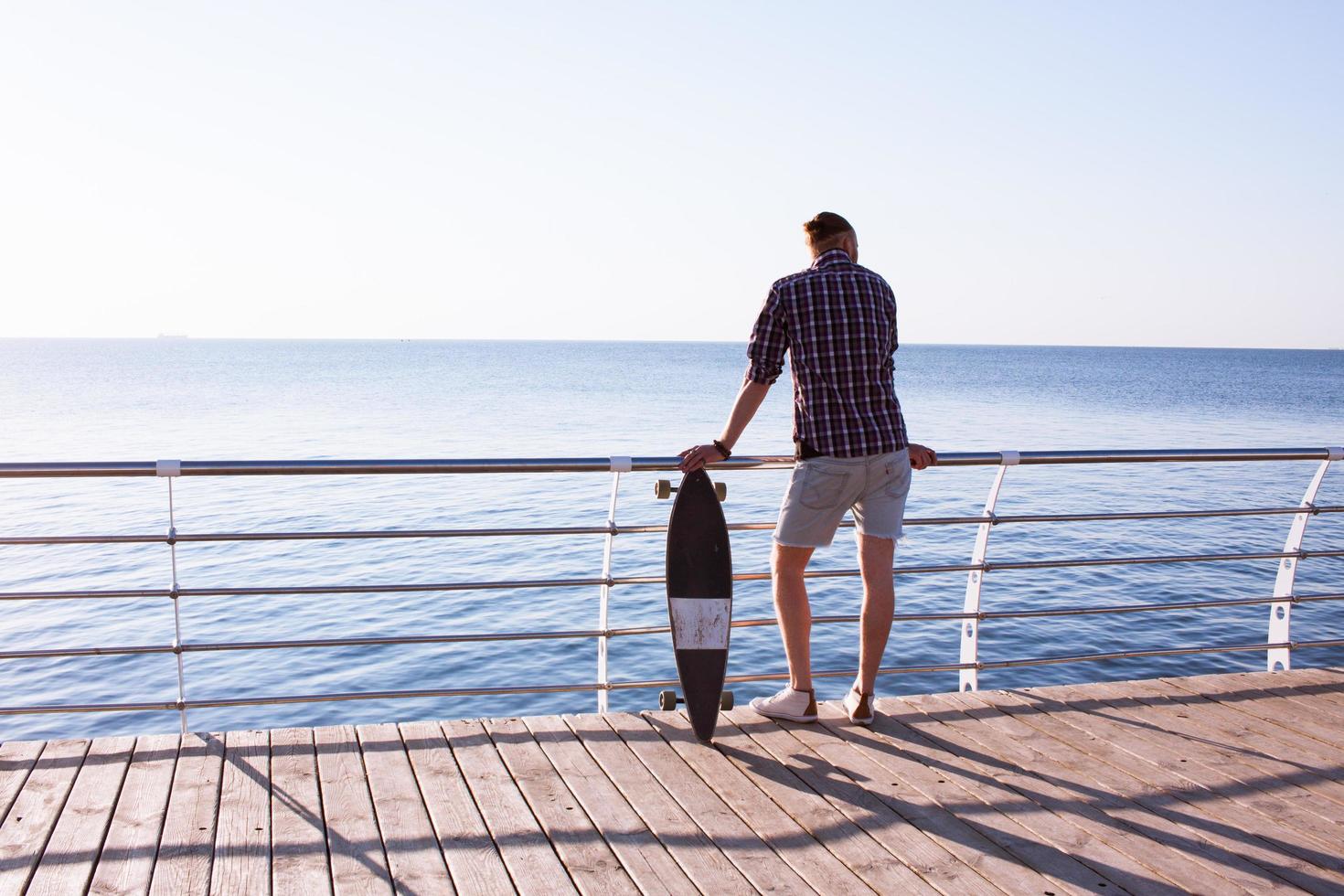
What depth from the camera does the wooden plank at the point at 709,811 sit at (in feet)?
8.60

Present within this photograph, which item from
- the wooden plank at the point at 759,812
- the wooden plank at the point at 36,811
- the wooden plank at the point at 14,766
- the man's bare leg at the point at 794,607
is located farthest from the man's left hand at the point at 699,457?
the wooden plank at the point at 14,766

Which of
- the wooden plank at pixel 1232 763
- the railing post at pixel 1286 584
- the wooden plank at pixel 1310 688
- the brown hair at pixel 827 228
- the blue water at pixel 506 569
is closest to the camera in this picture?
the wooden plank at pixel 1232 763

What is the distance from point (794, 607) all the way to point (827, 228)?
1.26 meters

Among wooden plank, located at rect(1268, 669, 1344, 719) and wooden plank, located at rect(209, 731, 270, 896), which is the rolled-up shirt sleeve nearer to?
wooden plank, located at rect(209, 731, 270, 896)

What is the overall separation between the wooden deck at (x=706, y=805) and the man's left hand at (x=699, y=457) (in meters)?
0.90

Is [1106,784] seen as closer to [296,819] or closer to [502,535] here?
[502,535]

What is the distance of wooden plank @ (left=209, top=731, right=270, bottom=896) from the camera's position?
2.58 meters

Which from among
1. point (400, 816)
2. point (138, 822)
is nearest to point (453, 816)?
point (400, 816)

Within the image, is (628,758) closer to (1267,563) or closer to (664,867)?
(664,867)

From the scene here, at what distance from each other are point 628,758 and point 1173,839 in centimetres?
155

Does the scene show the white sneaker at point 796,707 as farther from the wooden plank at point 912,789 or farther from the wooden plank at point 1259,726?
the wooden plank at point 1259,726

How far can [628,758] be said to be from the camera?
3.44 m

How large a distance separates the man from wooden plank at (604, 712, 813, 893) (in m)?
0.62

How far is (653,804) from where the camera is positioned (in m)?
3.07
